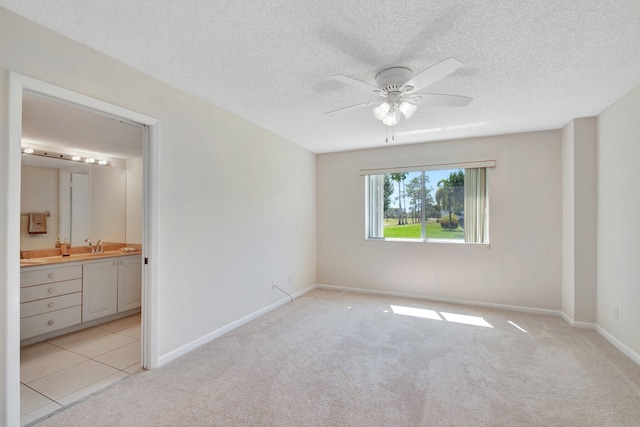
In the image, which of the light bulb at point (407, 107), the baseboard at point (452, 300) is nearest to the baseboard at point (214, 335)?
the baseboard at point (452, 300)

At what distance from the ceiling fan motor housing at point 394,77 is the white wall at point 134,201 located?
12.5 feet

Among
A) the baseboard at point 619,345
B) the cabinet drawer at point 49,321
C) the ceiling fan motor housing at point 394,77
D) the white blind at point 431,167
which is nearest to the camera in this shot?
the ceiling fan motor housing at point 394,77

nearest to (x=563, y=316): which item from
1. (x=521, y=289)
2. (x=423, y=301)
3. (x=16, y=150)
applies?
(x=521, y=289)

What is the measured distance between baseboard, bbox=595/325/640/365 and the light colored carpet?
82mm

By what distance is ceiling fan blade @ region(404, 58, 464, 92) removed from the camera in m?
1.73

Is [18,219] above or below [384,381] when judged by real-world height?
above

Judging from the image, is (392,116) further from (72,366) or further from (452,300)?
(72,366)

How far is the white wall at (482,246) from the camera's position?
157 inches

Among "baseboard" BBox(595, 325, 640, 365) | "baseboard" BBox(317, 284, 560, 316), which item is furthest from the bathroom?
"baseboard" BBox(595, 325, 640, 365)

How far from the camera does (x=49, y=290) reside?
3.21m

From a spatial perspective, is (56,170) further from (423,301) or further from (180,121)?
(423,301)

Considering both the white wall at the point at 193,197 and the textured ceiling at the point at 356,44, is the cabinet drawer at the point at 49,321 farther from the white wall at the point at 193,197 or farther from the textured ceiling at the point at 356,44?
the textured ceiling at the point at 356,44

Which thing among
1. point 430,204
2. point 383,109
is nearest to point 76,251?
point 383,109

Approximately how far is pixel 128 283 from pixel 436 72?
171 inches
